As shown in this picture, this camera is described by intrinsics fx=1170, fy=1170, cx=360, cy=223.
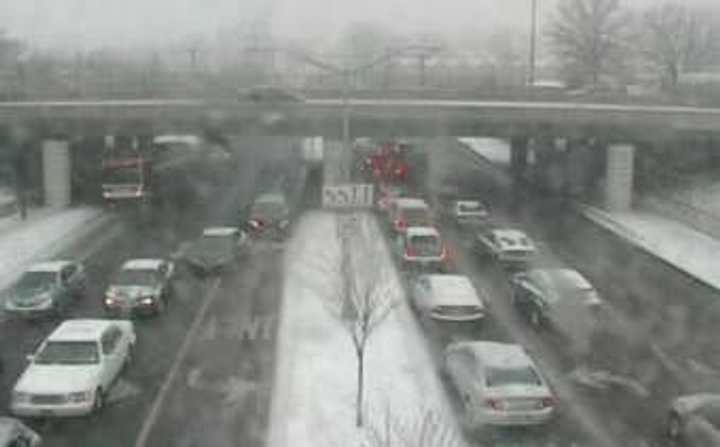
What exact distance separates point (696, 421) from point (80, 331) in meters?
11.5

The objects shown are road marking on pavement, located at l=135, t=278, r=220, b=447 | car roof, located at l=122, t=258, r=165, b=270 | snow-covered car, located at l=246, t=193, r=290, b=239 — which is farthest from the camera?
snow-covered car, located at l=246, t=193, r=290, b=239

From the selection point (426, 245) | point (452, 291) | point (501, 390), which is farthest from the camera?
point (426, 245)

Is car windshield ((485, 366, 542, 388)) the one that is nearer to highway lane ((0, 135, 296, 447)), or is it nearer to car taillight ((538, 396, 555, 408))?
car taillight ((538, 396, 555, 408))

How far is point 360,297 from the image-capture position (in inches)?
971

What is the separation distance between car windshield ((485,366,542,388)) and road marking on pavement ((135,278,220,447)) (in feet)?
19.4

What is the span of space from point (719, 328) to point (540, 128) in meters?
23.4

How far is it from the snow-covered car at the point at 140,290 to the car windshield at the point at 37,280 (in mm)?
1443

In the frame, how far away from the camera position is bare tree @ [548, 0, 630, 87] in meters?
88.8

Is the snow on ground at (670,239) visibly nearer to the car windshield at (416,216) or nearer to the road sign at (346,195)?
the car windshield at (416,216)

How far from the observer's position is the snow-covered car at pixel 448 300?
27.1 m

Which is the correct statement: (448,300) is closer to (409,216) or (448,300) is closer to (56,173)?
(409,216)

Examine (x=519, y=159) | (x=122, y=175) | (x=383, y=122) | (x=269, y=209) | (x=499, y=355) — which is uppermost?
(x=383, y=122)

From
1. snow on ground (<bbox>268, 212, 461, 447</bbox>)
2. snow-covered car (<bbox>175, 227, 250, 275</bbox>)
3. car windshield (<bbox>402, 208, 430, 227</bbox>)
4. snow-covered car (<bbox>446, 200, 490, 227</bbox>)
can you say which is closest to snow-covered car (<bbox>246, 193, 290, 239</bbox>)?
snow-covered car (<bbox>175, 227, 250, 275</bbox>)

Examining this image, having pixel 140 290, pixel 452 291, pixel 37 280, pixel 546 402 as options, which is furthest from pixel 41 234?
pixel 546 402
